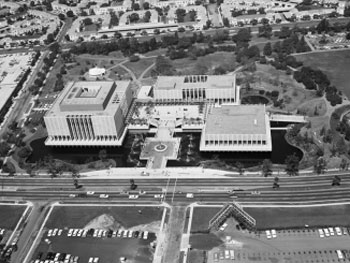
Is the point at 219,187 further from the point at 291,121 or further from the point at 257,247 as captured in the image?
the point at 291,121

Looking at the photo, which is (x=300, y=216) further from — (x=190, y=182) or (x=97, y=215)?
(x=97, y=215)

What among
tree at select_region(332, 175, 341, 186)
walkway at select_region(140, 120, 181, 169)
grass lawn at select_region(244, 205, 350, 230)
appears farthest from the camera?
walkway at select_region(140, 120, 181, 169)

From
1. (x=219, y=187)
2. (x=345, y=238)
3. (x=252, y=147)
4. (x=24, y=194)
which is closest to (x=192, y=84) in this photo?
(x=252, y=147)

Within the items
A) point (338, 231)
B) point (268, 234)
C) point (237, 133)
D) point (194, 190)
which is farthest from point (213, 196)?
point (338, 231)

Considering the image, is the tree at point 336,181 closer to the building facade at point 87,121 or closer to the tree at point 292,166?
the tree at point 292,166

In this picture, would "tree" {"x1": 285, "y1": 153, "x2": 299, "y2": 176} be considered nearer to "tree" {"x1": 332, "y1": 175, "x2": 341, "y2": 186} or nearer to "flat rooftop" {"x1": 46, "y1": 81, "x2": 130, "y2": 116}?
"tree" {"x1": 332, "y1": 175, "x2": 341, "y2": 186}

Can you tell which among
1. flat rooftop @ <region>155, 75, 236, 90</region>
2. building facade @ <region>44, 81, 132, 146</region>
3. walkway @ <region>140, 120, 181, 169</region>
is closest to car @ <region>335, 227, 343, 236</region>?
walkway @ <region>140, 120, 181, 169</region>
